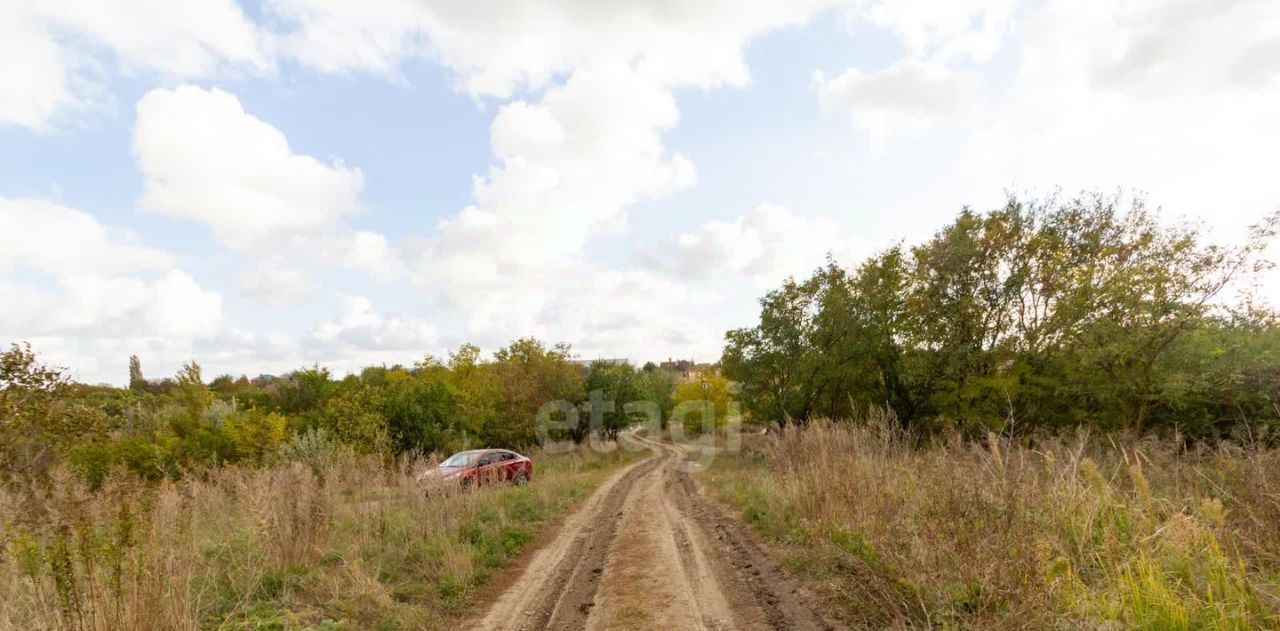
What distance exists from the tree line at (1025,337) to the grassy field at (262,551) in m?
11.5

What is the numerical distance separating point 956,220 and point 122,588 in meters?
24.0

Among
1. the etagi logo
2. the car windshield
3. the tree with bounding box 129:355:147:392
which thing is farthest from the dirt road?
the tree with bounding box 129:355:147:392

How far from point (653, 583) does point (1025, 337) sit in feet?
58.8

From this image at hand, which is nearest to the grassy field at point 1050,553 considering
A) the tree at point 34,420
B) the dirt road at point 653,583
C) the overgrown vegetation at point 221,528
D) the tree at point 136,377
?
the dirt road at point 653,583

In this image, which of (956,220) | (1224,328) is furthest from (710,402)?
(1224,328)

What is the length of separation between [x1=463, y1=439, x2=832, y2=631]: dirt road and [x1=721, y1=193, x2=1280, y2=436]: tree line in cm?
778

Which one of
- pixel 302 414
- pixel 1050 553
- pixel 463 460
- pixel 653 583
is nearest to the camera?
pixel 1050 553

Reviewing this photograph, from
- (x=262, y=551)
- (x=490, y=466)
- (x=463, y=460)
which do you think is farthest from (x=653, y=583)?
(x=463, y=460)

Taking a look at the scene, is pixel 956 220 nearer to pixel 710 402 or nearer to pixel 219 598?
pixel 219 598

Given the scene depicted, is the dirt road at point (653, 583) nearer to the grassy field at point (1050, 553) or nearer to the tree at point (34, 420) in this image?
the grassy field at point (1050, 553)

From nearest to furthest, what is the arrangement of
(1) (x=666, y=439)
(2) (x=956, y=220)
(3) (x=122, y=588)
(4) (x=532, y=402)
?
(3) (x=122, y=588) < (2) (x=956, y=220) < (4) (x=532, y=402) < (1) (x=666, y=439)

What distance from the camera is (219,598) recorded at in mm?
6105

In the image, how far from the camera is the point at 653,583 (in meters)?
7.13

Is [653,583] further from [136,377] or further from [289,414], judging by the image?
[136,377]
